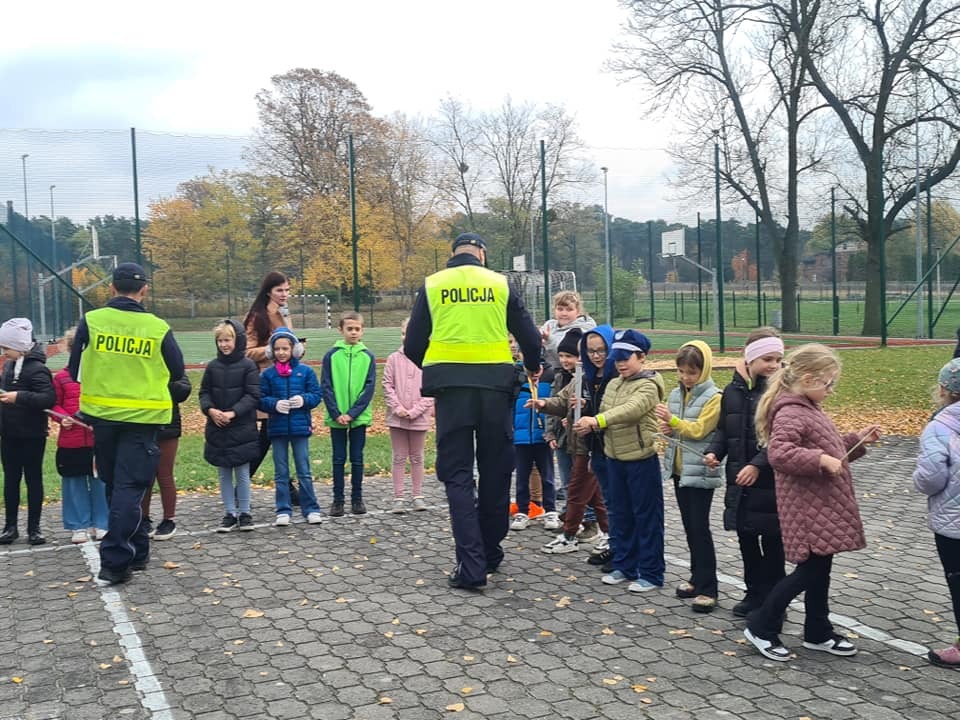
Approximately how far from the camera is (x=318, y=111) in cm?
2350

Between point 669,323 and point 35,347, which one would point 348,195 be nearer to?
point 35,347

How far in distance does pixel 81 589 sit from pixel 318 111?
19234 mm

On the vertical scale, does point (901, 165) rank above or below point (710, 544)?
above

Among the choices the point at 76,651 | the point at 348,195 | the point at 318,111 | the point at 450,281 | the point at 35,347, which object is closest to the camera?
the point at 76,651

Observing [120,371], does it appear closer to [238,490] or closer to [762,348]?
[238,490]

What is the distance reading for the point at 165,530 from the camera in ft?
23.9

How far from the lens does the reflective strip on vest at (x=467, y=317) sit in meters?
5.79

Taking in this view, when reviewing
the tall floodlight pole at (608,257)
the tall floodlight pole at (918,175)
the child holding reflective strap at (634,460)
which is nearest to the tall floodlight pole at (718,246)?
the tall floodlight pole at (608,257)

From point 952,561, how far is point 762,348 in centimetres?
138

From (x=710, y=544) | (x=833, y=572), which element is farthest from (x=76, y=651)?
(x=833, y=572)

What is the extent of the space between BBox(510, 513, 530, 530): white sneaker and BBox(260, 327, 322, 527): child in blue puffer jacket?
1590 mm

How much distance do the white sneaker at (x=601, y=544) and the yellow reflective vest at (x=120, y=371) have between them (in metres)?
3.01

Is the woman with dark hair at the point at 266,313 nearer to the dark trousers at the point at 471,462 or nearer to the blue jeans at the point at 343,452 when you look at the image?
the blue jeans at the point at 343,452

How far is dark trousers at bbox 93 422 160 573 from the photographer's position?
595cm
